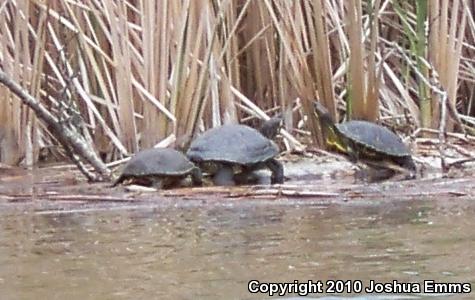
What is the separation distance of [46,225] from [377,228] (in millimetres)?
898

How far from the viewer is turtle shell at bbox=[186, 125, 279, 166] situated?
4258 mm

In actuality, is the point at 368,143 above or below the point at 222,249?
below

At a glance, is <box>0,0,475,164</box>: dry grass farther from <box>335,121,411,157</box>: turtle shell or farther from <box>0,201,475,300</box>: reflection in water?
<box>0,201,475,300</box>: reflection in water

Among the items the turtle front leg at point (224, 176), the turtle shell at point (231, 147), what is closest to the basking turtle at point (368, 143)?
the turtle shell at point (231, 147)

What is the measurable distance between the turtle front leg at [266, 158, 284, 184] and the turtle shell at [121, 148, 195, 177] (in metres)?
0.32

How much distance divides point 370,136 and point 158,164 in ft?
3.32

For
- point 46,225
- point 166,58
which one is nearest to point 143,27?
point 166,58

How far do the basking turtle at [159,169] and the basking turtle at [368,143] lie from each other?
741 millimetres

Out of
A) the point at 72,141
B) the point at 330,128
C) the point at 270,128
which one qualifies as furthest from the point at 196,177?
the point at 330,128

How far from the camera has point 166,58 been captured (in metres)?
4.53

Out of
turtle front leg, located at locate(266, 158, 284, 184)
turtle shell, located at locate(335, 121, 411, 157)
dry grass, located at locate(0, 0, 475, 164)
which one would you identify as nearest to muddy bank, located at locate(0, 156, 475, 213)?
turtle front leg, located at locate(266, 158, 284, 184)

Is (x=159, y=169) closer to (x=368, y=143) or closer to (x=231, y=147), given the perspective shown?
(x=231, y=147)

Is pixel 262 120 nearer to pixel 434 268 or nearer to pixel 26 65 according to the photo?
pixel 26 65

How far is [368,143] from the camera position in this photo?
4594 millimetres
